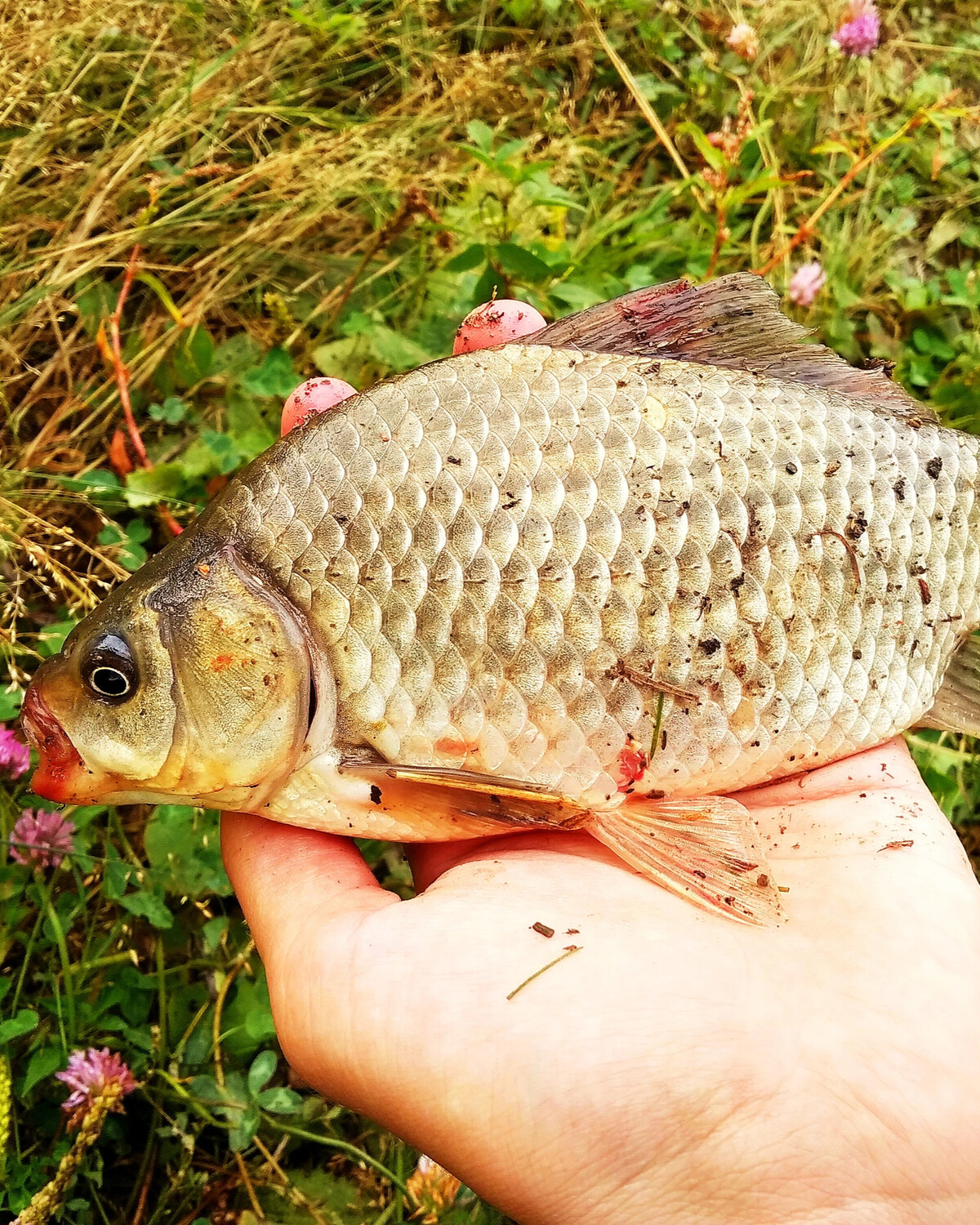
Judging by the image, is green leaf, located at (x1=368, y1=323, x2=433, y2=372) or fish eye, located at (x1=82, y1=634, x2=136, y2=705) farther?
green leaf, located at (x1=368, y1=323, x2=433, y2=372)

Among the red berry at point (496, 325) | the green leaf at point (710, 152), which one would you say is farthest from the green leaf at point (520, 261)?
the green leaf at point (710, 152)

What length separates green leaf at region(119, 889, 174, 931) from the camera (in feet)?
8.74

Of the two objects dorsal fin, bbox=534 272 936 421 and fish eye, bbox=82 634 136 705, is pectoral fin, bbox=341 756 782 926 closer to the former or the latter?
fish eye, bbox=82 634 136 705

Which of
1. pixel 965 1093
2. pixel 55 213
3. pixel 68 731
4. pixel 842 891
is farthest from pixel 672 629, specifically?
pixel 55 213

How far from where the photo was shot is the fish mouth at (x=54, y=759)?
6.94 ft

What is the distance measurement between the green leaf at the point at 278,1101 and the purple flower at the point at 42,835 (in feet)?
2.95

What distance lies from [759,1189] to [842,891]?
69cm

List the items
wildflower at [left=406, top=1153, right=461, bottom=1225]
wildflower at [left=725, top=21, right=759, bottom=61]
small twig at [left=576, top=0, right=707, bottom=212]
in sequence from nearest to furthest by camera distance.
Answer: wildflower at [left=406, top=1153, right=461, bottom=1225] < wildflower at [left=725, top=21, right=759, bottom=61] < small twig at [left=576, top=0, right=707, bottom=212]

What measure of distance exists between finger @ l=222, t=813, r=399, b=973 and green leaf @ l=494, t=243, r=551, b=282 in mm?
2086

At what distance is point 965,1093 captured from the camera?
1.87 m

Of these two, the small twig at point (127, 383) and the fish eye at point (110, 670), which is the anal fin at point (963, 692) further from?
the small twig at point (127, 383)

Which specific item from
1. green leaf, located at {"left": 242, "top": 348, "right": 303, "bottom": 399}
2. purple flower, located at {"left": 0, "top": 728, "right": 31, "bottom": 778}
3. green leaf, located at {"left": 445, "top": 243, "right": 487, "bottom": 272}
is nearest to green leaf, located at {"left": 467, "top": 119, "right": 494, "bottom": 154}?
green leaf, located at {"left": 445, "top": 243, "right": 487, "bottom": 272}

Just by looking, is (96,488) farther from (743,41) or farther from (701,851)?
(743,41)

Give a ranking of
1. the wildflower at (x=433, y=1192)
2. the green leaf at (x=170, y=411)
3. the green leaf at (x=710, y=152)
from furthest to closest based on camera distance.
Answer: the green leaf at (x=170, y=411) < the green leaf at (x=710, y=152) < the wildflower at (x=433, y=1192)
